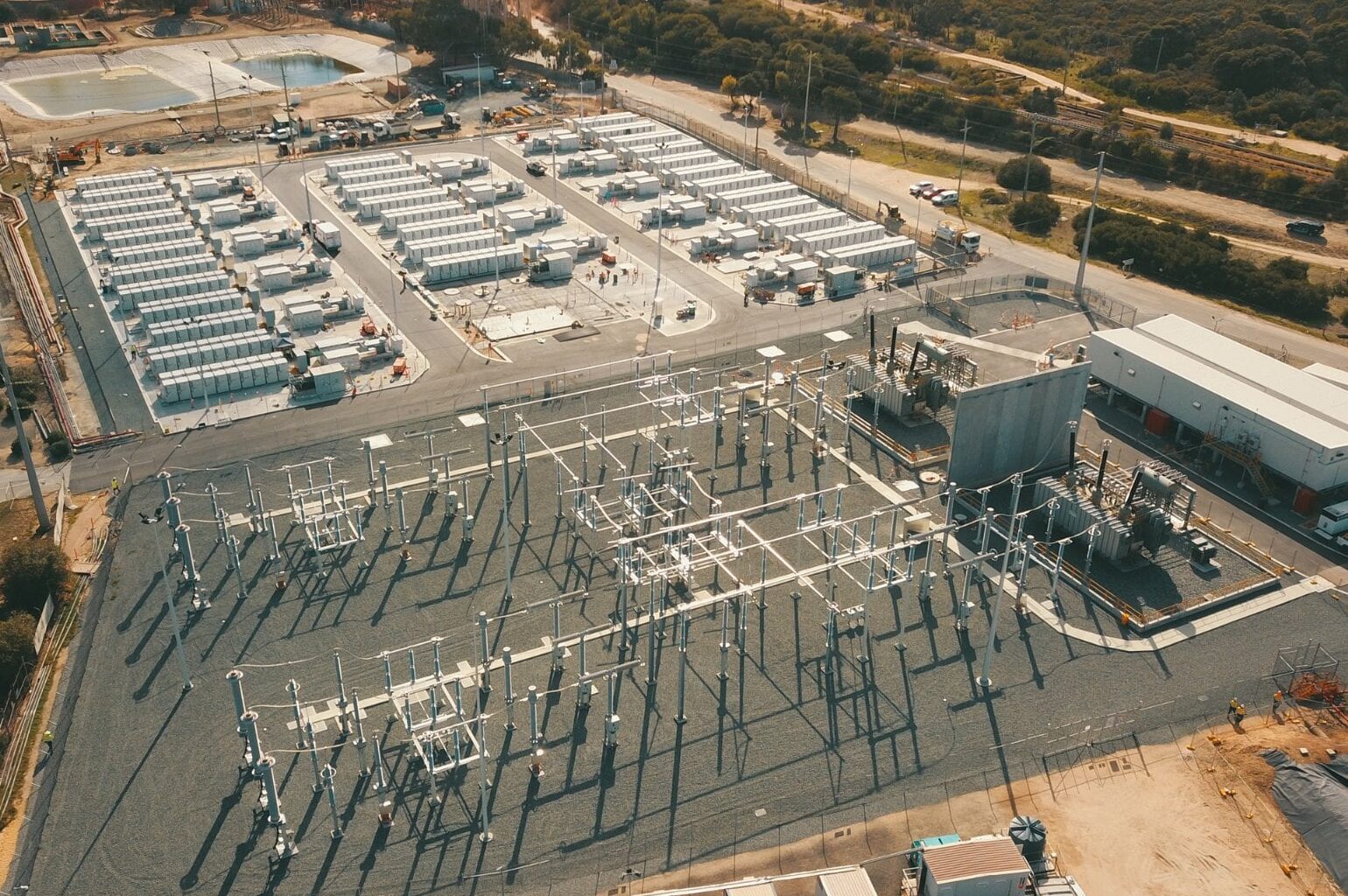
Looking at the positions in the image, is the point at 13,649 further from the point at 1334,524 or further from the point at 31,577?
the point at 1334,524

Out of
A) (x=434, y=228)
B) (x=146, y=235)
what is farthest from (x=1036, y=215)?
(x=146, y=235)

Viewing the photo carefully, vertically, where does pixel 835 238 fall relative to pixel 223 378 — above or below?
above

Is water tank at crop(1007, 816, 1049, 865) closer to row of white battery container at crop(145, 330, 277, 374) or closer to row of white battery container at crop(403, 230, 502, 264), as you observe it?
row of white battery container at crop(145, 330, 277, 374)

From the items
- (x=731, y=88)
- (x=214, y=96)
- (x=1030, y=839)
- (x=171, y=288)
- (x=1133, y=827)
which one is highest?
(x=731, y=88)

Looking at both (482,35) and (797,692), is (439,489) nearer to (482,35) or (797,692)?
(797,692)

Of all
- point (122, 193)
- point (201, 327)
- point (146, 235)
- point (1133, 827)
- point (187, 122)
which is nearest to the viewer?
point (1133, 827)

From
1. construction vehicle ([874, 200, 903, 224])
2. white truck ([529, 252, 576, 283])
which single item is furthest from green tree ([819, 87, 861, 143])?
white truck ([529, 252, 576, 283])

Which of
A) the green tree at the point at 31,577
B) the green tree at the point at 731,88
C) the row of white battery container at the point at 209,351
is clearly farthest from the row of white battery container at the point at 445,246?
the green tree at the point at 731,88
